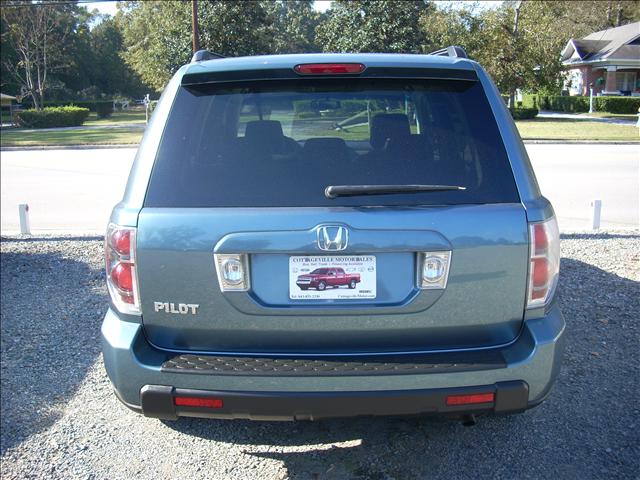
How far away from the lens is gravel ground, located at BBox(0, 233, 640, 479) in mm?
3248

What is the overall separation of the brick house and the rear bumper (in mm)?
46602

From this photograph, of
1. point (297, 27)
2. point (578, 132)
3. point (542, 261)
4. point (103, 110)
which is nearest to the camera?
point (542, 261)

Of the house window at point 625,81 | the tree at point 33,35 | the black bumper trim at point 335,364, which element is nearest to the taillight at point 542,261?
the black bumper trim at point 335,364

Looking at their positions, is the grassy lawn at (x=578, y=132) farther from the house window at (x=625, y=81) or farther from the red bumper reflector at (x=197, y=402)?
the house window at (x=625, y=81)

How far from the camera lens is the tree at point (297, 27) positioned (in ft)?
269

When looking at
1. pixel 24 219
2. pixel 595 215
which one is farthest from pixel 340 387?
pixel 24 219

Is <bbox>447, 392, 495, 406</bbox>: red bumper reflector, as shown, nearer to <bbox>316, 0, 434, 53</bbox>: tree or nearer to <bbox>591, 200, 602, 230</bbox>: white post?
<bbox>591, 200, 602, 230</bbox>: white post

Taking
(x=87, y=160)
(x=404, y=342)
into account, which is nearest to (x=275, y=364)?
(x=404, y=342)

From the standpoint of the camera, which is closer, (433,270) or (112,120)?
(433,270)

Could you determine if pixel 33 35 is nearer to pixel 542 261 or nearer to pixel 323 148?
pixel 323 148

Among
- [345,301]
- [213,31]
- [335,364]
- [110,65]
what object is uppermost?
[110,65]

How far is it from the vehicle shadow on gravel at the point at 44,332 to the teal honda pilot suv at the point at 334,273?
1.57m

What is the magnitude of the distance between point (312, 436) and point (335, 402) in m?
1.13

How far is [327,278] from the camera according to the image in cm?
258
